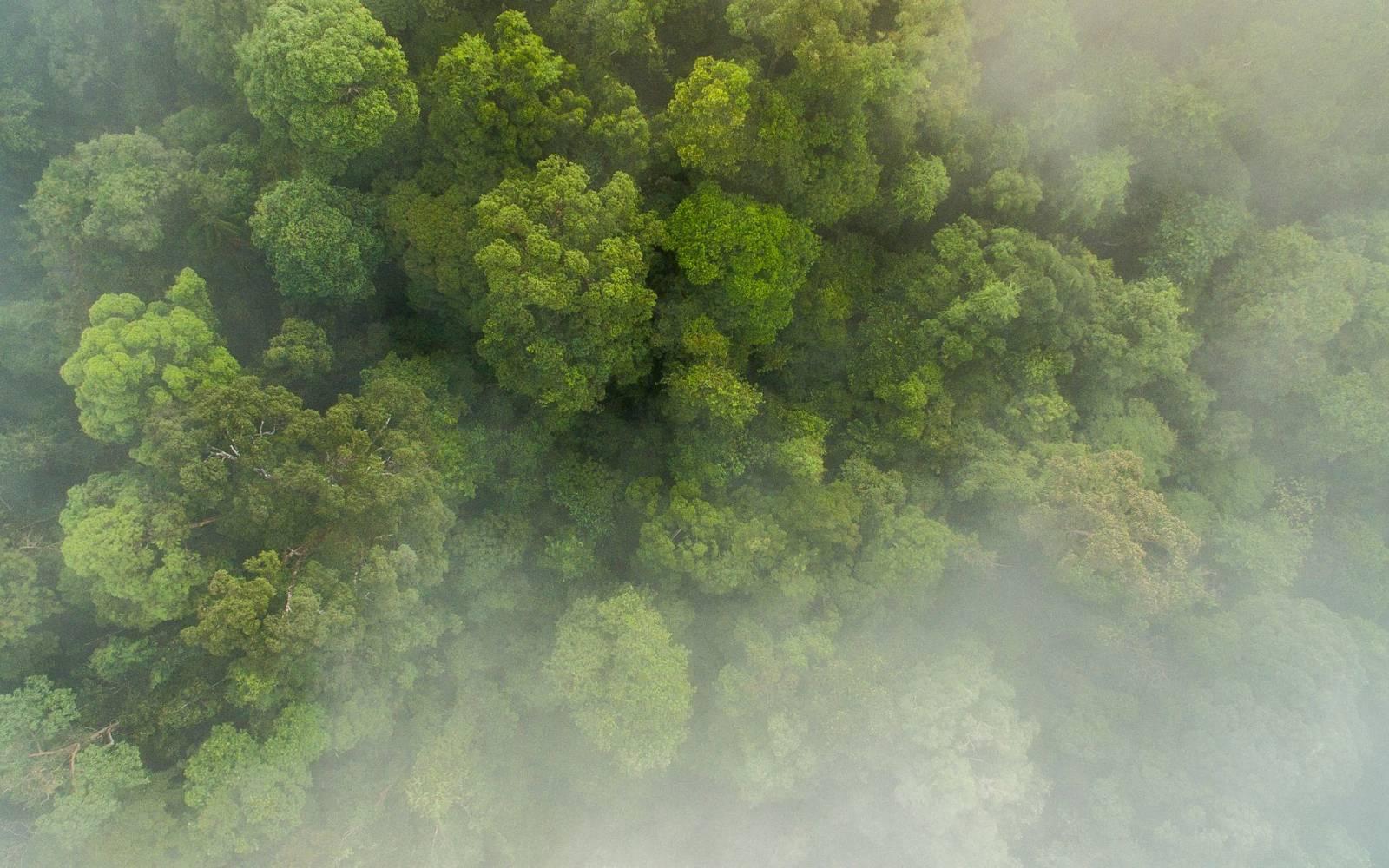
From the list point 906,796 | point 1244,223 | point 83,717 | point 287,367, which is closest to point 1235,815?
point 906,796

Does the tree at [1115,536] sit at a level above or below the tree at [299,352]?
above

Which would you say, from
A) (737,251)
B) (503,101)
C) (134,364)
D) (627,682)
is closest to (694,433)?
(737,251)

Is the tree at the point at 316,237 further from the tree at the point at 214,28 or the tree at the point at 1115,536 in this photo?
the tree at the point at 1115,536

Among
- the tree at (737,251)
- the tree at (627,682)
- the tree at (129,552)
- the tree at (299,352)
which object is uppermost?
the tree at (737,251)

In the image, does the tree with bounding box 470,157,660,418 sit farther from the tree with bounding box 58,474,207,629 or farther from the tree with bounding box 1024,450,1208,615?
the tree with bounding box 1024,450,1208,615

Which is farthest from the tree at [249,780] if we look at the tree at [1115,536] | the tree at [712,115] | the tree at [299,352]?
the tree at [1115,536]

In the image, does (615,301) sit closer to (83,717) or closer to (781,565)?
(781,565)
